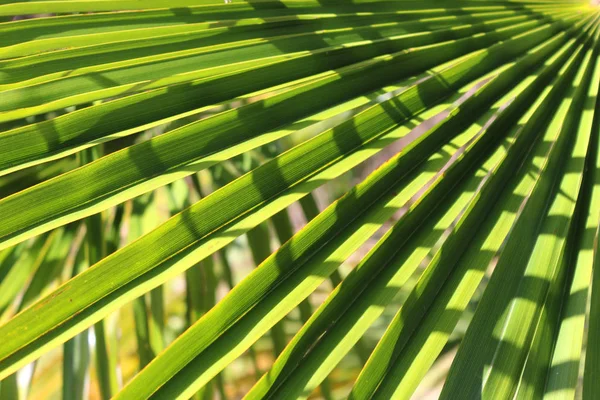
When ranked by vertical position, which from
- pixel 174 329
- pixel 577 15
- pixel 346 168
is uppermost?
pixel 577 15

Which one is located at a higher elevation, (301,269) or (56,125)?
(56,125)

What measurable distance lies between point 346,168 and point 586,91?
1.19 ft

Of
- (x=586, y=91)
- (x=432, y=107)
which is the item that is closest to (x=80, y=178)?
(x=432, y=107)

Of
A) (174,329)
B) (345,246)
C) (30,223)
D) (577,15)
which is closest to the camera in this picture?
(30,223)

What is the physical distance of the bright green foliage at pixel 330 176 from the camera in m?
0.45

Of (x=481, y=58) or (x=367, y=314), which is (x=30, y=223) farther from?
(x=481, y=58)

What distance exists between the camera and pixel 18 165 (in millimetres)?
446

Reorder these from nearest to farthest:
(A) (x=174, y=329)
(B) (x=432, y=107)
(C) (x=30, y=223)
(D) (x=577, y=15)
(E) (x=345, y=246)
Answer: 1. (C) (x=30, y=223)
2. (E) (x=345, y=246)
3. (B) (x=432, y=107)
4. (D) (x=577, y=15)
5. (A) (x=174, y=329)

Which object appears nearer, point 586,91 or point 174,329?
point 586,91

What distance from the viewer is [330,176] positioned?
552 mm

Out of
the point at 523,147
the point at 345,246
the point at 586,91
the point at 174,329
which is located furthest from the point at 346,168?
the point at 174,329

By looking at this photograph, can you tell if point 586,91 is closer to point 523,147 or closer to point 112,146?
point 523,147

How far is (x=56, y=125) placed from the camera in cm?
46

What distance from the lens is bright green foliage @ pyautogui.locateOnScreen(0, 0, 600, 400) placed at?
1.48 feet
